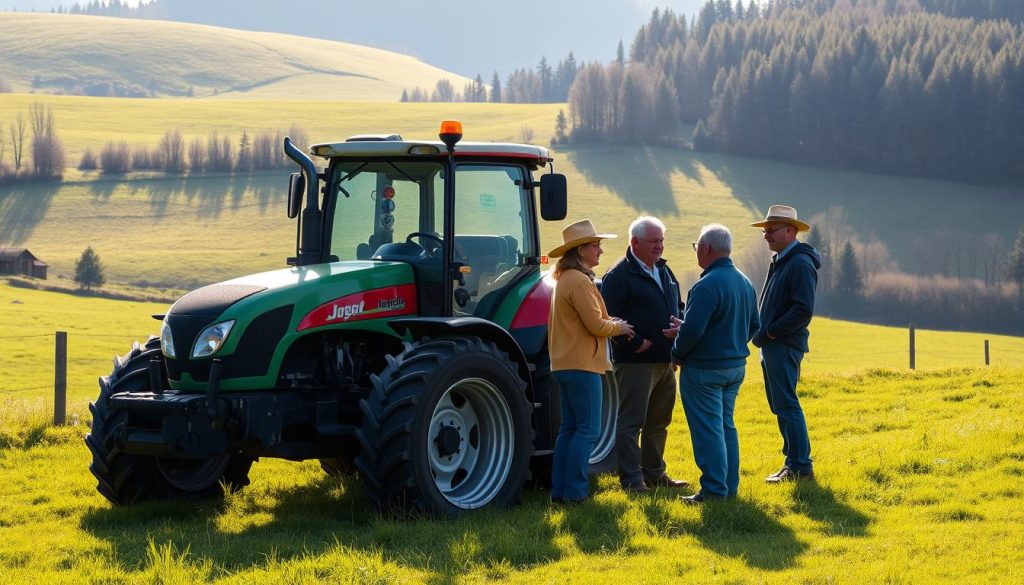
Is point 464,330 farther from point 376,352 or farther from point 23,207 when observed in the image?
point 23,207

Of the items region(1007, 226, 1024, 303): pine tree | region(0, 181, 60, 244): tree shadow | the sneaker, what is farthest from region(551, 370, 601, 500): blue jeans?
region(1007, 226, 1024, 303): pine tree

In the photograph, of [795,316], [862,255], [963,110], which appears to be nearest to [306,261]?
[795,316]

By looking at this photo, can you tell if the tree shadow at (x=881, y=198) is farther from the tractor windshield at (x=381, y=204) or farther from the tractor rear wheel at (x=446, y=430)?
the tractor rear wheel at (x=446, y=430)

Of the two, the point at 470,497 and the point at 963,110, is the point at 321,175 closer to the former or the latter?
the point at 470,497

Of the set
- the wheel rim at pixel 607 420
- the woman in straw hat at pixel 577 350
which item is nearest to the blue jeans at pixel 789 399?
the wheel rim at pixel 607 420

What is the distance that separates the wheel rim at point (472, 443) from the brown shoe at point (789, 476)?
218 cm

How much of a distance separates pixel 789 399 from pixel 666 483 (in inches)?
45.2

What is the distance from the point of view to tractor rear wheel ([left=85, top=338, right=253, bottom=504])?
7.87 metres

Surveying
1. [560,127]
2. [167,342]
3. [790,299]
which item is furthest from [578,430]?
[560,127]

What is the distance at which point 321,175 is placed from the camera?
8797mm

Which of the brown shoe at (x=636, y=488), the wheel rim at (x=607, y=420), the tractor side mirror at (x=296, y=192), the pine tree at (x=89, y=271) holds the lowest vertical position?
the pine tree at (x=89, y=271)

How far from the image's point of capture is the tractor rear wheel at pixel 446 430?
283 inches

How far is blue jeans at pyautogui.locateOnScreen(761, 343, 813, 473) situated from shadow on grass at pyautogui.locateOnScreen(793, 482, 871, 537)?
1.22 feet

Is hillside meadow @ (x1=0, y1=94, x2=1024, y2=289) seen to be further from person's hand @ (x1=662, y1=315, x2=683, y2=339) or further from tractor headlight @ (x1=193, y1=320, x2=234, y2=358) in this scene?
tractor headlight @ (x1=193, y1=320, x2=234, y2=358)
